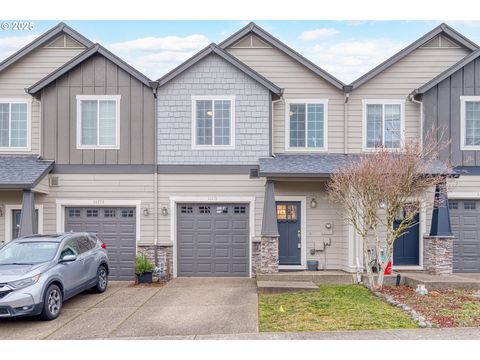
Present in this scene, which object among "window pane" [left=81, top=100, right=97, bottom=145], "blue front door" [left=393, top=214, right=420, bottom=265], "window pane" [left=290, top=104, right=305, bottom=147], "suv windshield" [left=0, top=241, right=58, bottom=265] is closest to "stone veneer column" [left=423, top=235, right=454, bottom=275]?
"blue front door" [left=393, top=214, right=420, bottom=265]

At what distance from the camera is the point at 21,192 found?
14805 mm

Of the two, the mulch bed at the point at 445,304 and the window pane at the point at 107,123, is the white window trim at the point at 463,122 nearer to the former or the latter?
the mulch bed at the point at 445,304

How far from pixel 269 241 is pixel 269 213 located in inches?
32.5

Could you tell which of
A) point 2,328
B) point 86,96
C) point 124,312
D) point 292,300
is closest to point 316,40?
point 86,96

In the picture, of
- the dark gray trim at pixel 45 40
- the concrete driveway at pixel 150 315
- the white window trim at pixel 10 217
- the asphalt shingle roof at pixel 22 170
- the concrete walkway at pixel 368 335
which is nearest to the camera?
the concrete walkway at pixel 368 335

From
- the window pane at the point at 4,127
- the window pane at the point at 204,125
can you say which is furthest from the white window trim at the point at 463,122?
the window pane at the point at 4,127

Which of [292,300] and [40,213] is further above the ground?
[40,213]

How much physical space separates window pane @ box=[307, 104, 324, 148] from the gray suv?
290 inches

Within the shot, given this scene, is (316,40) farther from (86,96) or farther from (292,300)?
(292,300)

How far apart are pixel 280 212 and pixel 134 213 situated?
463 cm

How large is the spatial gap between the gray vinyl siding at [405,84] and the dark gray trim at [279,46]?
91 centimetres

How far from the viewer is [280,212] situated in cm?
1513

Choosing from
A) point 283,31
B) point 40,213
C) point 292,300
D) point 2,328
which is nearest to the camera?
point 2,328

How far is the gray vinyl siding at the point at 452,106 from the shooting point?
1491 centimetres
